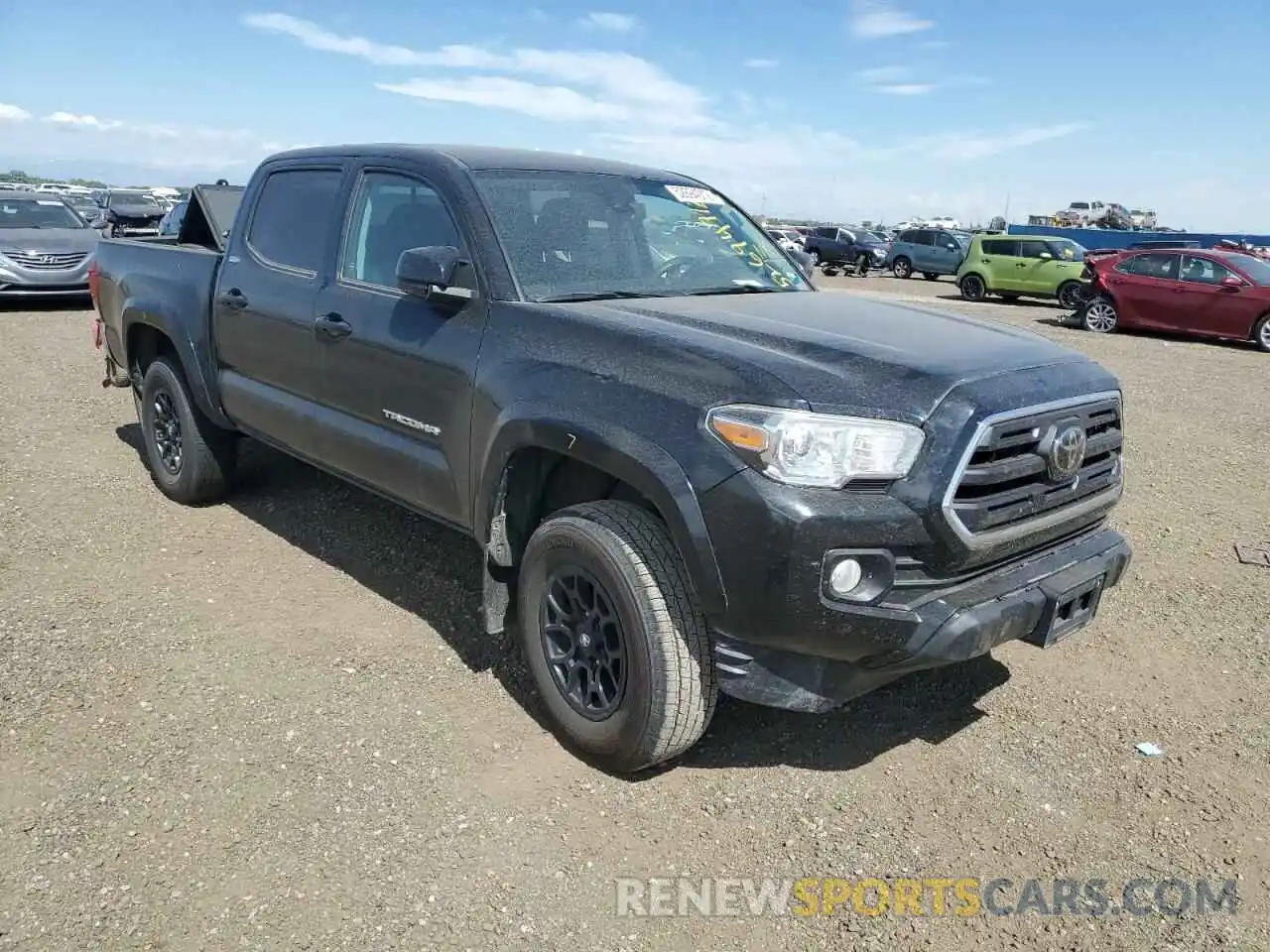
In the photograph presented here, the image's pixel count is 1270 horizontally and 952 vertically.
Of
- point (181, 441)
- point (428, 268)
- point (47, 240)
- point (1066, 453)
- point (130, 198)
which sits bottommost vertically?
point (181, 441)

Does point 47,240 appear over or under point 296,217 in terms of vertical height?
under

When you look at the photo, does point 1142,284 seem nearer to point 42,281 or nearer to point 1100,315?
point 1100,315

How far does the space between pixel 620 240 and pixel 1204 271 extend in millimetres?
15253

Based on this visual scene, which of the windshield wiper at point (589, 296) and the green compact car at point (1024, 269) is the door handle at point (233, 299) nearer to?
the windshield wiper at point (589, 296)

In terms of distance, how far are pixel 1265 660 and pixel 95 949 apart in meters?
4.28

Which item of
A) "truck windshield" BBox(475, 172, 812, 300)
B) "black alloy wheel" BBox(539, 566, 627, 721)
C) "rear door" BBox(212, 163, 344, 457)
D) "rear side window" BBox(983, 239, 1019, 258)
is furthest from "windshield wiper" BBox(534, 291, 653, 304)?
"rear side window" BBox(983, 239, 1019, 258)

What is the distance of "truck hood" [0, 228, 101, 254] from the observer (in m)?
13.6

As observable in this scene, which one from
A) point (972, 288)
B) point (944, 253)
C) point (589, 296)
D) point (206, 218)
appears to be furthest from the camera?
point (944, 253)

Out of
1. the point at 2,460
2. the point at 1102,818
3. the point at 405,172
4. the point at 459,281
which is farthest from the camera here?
the point at 2,460

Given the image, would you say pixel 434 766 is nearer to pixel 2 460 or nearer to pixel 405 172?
pixel 405 172

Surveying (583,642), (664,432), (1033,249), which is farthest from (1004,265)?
(664,432)

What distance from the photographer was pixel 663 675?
282 cm

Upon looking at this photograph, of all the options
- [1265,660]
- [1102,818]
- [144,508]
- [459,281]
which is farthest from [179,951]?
[1265,660]

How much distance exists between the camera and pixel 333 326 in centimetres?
397
